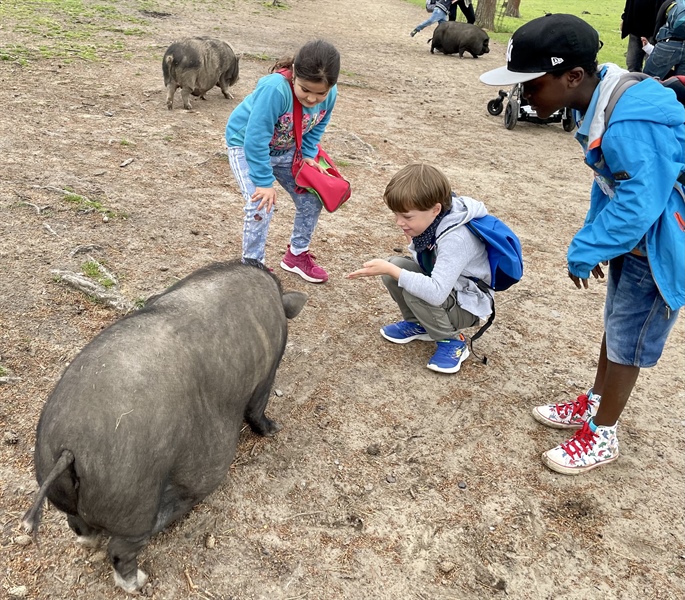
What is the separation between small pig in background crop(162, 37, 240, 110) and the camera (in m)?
7.91

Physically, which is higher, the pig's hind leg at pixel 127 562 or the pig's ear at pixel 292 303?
A: the pig's ear at pixel 292 303

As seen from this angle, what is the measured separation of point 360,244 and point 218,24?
11411 mm

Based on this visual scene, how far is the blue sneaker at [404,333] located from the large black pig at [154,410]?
1.42m

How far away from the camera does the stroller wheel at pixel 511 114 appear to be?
9031mm

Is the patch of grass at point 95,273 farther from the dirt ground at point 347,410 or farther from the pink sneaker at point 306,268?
the pink sneaker at point 306,268

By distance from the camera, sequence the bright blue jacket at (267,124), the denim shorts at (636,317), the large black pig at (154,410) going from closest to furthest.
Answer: the large black pig at (154,410)
the denim shorts at (636,317)
the bright blue jacket at (267,124)

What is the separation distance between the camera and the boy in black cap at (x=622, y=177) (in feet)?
7.78

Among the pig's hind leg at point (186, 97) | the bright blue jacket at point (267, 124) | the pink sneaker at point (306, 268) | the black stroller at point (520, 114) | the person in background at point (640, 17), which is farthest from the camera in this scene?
the black stroller at point (520, 114)

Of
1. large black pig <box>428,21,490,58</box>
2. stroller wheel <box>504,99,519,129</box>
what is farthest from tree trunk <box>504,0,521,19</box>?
stroller wheel <box>504,99,519,129</box>

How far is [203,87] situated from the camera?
8.38 metres

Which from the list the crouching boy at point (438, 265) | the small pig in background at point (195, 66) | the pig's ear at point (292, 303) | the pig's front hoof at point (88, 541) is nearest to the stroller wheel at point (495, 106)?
the small pig in background at point (195, 66)

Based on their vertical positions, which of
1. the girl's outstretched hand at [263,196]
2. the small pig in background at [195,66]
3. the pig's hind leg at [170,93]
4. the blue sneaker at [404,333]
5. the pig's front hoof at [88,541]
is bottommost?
the blue sneaker at [404,333]

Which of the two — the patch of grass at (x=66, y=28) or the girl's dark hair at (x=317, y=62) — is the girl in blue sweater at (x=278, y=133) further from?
the patch of grass at (x=66, y=28)

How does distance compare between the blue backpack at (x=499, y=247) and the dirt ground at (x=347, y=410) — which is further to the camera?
the blue backpack at (x=499, y=247)
